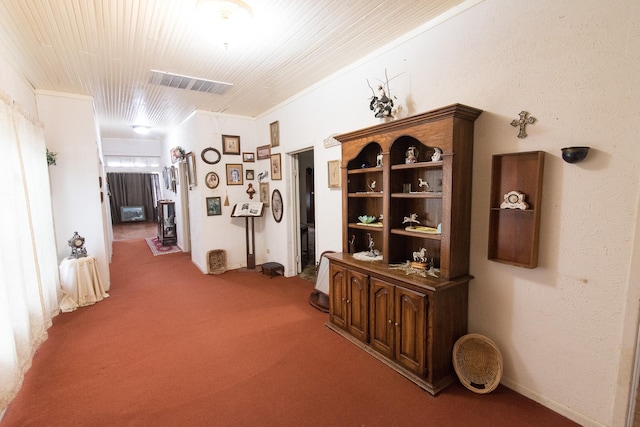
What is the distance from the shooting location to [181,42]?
2637 millimetres

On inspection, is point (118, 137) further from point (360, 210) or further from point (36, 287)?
point (360, 210)

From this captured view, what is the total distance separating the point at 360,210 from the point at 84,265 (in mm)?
3678

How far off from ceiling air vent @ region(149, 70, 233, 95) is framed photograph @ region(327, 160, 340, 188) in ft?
5.55

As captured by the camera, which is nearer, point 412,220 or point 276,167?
point 412,220

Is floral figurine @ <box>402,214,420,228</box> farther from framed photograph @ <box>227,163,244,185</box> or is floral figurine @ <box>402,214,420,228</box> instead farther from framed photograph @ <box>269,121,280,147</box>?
framed photograph @ <box>227,163,244,185</box>

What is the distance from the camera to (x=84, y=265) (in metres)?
3.81

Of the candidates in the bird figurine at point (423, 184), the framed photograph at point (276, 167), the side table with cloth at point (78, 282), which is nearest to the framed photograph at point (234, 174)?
the framed photograph at point (276, 167)

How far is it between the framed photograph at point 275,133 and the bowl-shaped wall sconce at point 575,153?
3.84 meters

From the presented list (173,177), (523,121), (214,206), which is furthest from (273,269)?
(173,177)

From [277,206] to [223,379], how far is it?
9.81 ft

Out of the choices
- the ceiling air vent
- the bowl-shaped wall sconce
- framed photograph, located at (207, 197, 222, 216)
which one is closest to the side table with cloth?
framed photograph, located at (207, 197, 222, 216)

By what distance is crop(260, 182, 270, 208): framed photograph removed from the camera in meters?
5.19

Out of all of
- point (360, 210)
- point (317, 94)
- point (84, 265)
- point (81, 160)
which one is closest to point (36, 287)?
point (84, 265)

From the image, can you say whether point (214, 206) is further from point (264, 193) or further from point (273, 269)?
point (273, 269)
